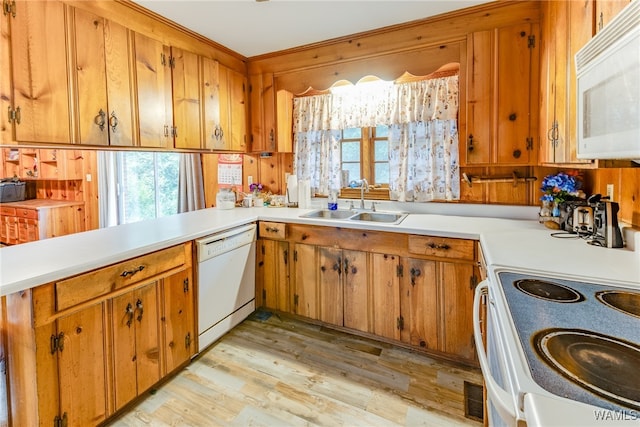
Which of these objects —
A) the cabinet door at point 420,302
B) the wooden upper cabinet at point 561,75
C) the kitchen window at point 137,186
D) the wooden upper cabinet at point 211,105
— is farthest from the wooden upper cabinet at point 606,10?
the kitchen window at point 137,186

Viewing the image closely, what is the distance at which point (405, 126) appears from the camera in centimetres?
269

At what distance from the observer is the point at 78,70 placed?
6.07ft

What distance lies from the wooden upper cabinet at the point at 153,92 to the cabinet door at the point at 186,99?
0.17 ft

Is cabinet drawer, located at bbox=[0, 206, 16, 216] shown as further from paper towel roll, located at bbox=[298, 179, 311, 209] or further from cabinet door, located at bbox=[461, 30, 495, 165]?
cabinet door, located at bbox=[461, 30, 495, 165]

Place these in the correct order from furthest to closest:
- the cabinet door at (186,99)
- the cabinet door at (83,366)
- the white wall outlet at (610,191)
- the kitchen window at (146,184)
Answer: the kitchen window at (146,184) < the cabinet door at (186,99) < the white wall outlet at (610,191) < the cabinet door at (83,366)

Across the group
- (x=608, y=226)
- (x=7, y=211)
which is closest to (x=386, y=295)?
(x=608, y=226)

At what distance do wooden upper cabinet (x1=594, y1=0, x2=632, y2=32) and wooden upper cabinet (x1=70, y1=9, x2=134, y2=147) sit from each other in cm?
246

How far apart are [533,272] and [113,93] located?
8.05 ft

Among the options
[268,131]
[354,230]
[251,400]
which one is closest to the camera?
[251,400]

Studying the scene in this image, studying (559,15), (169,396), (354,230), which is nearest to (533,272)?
(354,230)

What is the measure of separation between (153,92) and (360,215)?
1.80 m

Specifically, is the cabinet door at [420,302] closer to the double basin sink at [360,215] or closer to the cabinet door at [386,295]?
the cabinet door at [386,295]

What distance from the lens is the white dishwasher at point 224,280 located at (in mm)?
2174

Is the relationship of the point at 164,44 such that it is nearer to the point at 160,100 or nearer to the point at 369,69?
the point at 160,100
